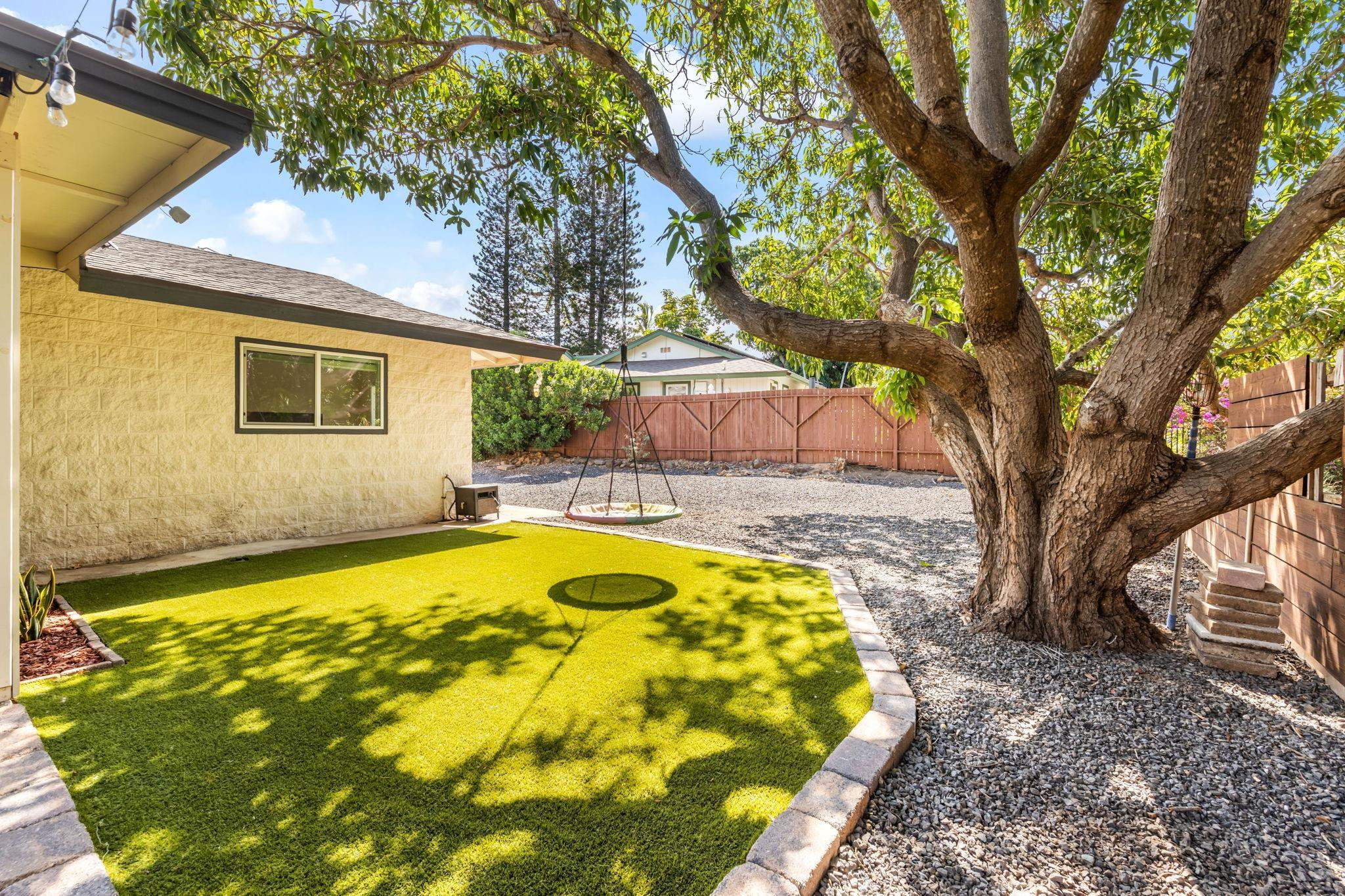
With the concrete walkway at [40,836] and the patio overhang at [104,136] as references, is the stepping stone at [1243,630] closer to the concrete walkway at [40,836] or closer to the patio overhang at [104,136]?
the concrete walkway at [40,836]

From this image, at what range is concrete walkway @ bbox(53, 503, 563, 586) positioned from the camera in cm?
479

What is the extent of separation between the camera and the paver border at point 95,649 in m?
2.86

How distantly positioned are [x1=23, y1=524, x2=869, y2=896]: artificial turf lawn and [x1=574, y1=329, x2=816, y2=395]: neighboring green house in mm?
14863

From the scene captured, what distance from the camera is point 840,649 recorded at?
11.0 ft

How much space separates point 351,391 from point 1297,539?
8.26 meters

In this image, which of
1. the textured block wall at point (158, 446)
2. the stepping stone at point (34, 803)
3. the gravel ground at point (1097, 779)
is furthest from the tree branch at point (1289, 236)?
the textured block wall at point (158, 446)

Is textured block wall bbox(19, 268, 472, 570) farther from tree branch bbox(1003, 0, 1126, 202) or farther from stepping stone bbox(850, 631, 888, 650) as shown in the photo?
tree branch bbox(1003, 0, 1126, 202)

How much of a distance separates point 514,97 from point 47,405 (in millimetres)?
4596

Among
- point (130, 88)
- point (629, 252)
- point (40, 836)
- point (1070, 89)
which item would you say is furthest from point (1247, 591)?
point (629, 252)

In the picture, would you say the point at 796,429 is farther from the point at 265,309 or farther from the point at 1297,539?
the point at 265,309

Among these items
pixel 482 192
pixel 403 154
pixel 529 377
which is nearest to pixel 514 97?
pixel 482 192

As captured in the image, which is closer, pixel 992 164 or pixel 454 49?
pixel 992 164

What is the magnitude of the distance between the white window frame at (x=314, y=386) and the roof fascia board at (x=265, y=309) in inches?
17.7

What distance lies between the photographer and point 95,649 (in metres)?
3.18
